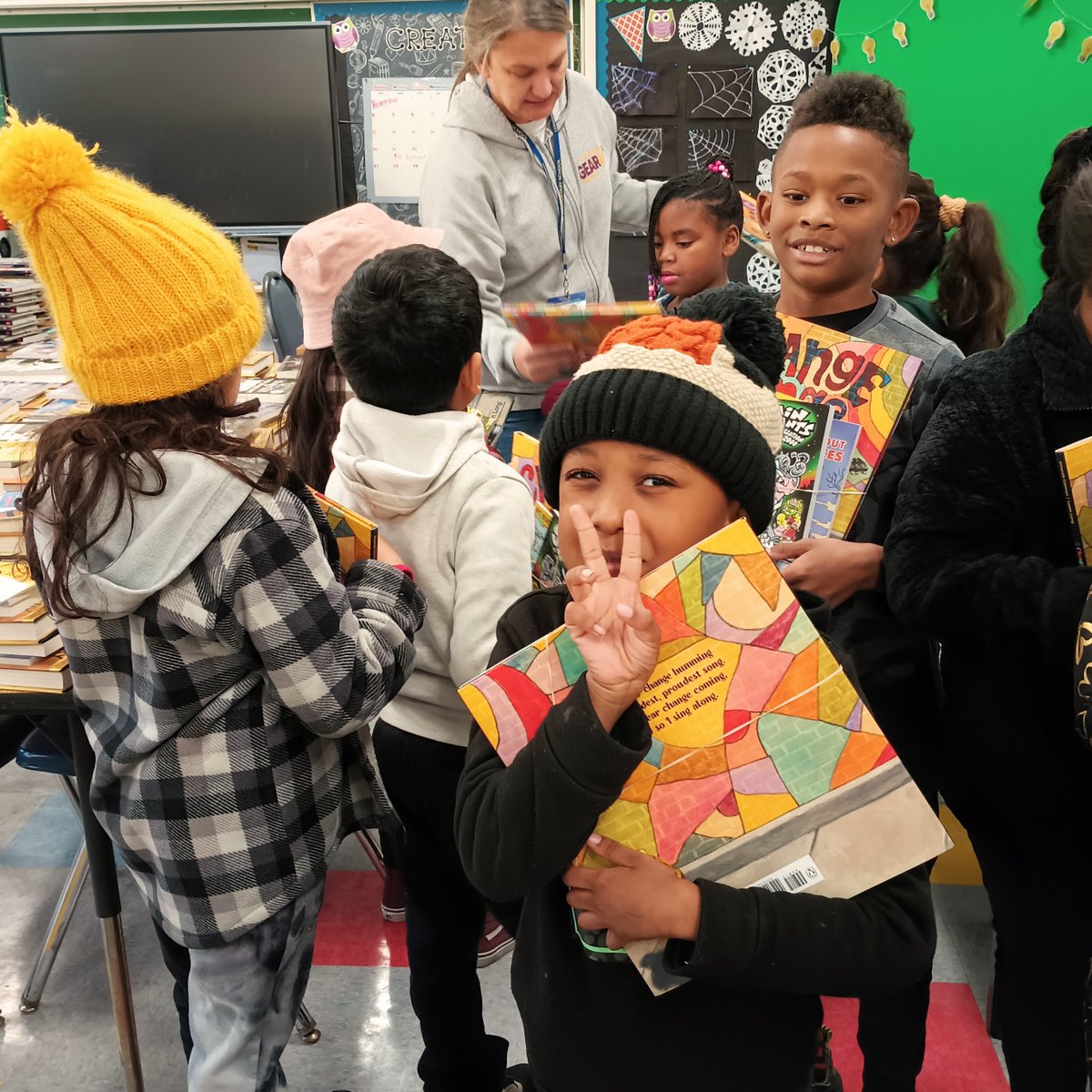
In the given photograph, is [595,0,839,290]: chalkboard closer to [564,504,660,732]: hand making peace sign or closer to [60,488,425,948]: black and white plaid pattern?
[60,488,425,948]: black and white plaid pattern

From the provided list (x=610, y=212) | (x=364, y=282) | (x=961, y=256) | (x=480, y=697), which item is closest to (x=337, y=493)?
(x=364, y=282)

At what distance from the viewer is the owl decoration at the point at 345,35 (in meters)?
4.43

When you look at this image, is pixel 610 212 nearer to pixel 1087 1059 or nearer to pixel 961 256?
pixel 961 256

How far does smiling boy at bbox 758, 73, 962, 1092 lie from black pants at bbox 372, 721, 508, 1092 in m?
0.60

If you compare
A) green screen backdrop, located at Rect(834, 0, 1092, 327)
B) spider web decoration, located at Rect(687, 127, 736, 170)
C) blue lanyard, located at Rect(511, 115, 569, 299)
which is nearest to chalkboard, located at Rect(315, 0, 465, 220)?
spider web decoration, located at Rect(687, 127, 736, 170)

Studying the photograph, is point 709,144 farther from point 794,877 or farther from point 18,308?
point 794,877

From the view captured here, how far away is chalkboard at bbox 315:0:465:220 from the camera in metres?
4.36

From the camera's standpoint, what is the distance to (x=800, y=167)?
1.38 m

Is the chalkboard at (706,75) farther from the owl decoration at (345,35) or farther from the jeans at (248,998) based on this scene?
the jeans at (248,998)

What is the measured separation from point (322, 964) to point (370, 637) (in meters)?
1.14

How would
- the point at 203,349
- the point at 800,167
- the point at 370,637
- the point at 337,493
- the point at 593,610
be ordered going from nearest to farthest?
the point at 593,610 → the point at 203,349 → the point at 370,637 → the point at 800,167 → the point at 337,493

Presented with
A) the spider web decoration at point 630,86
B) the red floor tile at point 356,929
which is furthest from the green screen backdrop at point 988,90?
the red floor tile at point 356,929

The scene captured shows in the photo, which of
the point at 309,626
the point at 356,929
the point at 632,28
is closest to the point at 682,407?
the point at 309,626

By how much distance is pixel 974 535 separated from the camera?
1.15 m
